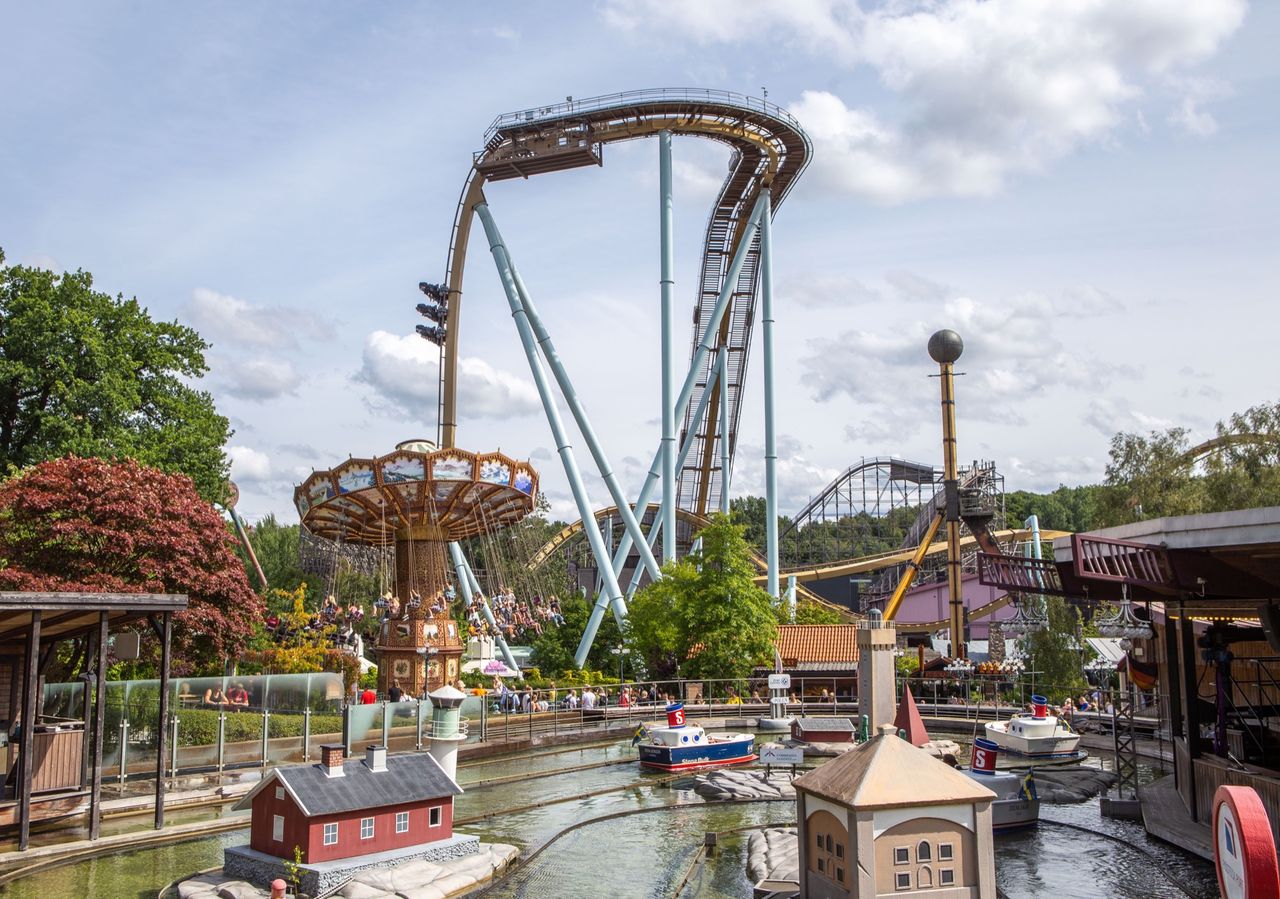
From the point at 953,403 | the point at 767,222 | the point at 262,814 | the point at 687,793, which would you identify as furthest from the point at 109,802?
the point at 953,403

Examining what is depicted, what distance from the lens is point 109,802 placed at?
19.1 metres

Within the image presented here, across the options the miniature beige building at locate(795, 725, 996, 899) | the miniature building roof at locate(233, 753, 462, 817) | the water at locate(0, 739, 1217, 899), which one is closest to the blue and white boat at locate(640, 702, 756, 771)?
the water at locate(0, 739, 1217, 899)

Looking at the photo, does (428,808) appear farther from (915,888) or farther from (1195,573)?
(1195,573)

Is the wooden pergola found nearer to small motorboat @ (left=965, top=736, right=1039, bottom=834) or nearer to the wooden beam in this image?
the wooden beam

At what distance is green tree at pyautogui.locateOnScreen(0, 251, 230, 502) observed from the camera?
30484mm

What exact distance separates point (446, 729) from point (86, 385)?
16883 mm

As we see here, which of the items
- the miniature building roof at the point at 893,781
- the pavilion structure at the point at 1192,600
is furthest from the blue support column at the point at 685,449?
the miniature building roof at the point at 893,781

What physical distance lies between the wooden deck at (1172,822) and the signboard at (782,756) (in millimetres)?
7213

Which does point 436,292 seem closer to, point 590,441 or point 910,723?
point 590,441

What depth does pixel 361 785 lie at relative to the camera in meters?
15.2

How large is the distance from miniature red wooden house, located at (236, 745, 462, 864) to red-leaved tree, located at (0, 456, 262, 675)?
11.1 m

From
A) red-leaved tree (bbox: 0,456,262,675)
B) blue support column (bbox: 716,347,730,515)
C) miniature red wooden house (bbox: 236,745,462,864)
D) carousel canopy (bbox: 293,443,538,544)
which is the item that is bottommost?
miniature red wooden house (bbox: 236,745,462,864)

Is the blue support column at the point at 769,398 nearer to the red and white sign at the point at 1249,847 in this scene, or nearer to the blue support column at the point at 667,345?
the blue support column at the point at 667,345

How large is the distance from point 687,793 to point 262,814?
10.2 meters
